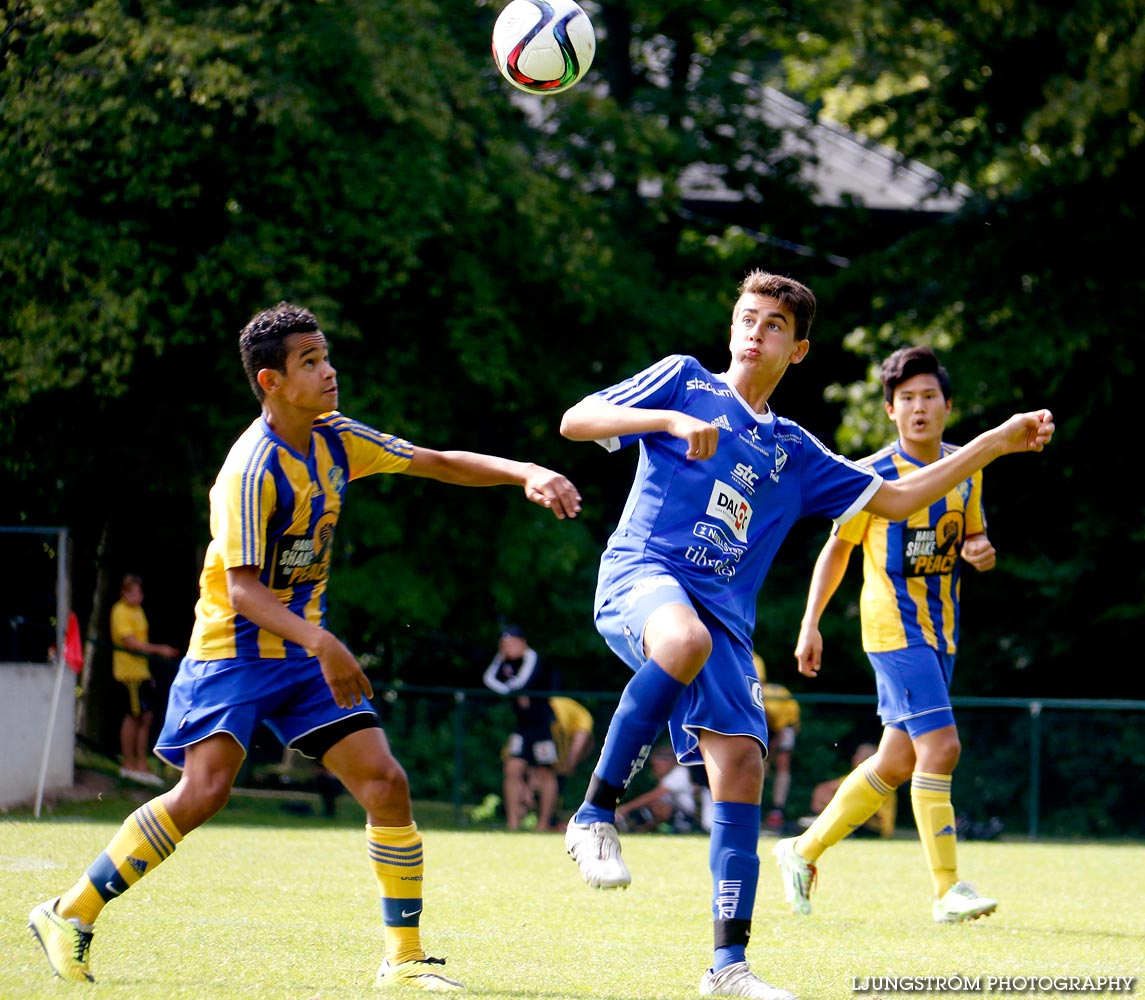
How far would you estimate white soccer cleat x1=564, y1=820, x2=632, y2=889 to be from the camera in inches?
178

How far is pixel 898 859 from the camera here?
11.6m

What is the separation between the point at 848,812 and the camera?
7.44 meters

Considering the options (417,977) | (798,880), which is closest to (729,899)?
(417,977)

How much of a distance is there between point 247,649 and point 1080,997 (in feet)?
9.55

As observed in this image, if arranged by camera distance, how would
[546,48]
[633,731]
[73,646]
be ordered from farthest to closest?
1. [73,646]
2. [546,48]
3. [633,731]

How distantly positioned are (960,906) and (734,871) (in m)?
2.47

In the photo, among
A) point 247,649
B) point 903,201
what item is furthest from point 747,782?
point 903,201

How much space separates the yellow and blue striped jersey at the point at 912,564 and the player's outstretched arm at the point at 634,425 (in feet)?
8.41

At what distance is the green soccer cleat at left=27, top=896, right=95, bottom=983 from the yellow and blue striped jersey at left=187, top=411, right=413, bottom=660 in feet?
3.08

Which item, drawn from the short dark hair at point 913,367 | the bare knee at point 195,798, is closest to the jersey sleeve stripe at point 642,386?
the bare knee at point 195,798

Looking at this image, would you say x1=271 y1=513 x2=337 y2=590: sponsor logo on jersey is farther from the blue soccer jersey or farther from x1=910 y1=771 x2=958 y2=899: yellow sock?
x1=910 y1=771 x2=958 y2=899: yellow sock

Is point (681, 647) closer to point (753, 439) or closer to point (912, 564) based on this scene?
point (753, 439)

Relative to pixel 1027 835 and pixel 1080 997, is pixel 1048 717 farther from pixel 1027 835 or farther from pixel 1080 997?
pixel 1080 997

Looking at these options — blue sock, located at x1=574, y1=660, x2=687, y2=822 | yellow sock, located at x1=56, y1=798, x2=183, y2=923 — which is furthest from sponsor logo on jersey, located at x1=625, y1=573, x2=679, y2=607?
yellow sock, located at x1=56, y1=798, x2=183, y2=923
